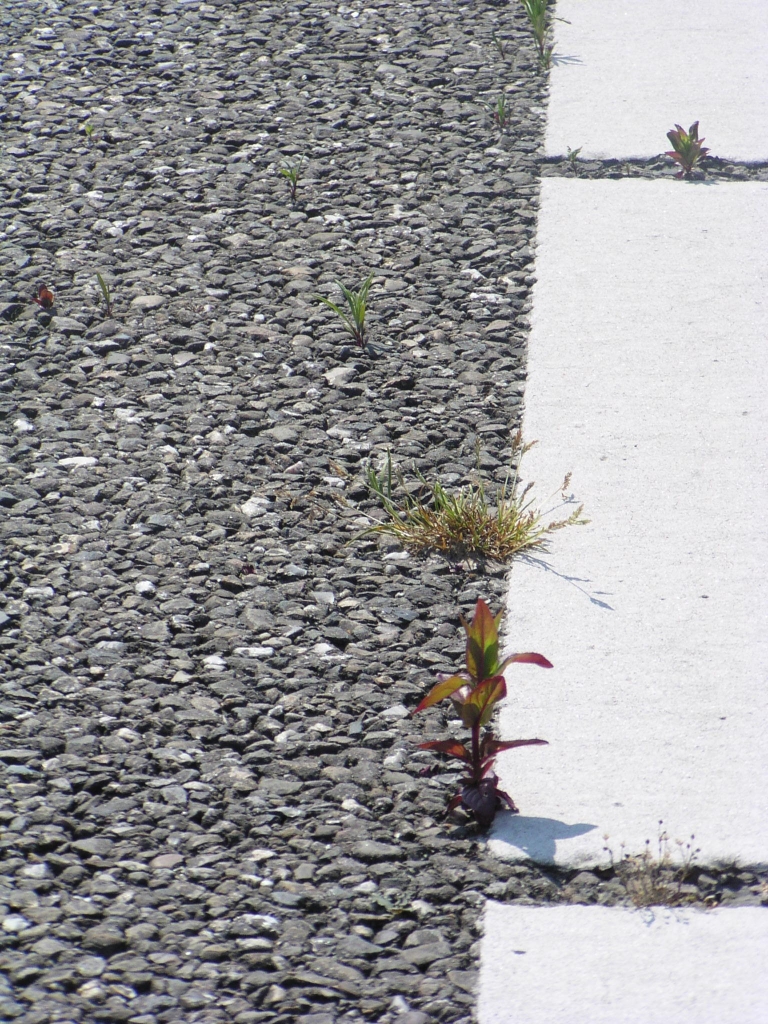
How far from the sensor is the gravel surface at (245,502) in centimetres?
220

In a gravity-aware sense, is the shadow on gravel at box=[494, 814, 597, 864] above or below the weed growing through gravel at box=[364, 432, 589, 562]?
below

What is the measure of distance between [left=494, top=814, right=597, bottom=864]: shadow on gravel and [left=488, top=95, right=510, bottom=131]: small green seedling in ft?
12.9

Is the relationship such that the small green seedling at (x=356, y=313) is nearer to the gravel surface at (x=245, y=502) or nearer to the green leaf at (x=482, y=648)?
the gravel surface at (x=245, y=502)

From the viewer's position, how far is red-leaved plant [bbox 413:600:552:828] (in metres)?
2.41

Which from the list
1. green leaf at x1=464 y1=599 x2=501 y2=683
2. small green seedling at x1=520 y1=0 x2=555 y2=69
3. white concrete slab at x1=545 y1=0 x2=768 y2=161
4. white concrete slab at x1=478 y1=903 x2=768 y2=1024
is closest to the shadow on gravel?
white concrete slab at x1=478 y1=903 x2=768 y2=1024

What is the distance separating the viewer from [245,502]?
3418 millimetres

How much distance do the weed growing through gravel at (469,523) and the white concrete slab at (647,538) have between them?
0.07 metres

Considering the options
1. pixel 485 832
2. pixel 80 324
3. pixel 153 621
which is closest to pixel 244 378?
pixel 80 324

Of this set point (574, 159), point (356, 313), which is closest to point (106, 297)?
point (356, 313)

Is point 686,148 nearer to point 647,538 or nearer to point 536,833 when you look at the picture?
point 647,538

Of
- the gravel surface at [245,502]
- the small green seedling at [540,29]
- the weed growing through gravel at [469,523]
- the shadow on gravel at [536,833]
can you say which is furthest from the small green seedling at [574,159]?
the shadow on gravel at [536,833]

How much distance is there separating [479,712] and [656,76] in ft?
15.0

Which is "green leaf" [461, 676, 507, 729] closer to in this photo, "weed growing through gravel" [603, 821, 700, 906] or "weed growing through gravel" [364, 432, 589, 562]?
"weed growing through gravel" [603, 821, 700, 906]

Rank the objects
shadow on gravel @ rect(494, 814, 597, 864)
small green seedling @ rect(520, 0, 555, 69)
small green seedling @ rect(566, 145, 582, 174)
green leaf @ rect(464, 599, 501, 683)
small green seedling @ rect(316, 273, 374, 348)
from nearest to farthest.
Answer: shadow on gravel @ rect(494, 814, 597, 864), green leaf @ rect(464, 599, 501, 683), small green seedling @ rect(316, 273, 374, 348), small green seedling @ rect(566, 145, 582, 174), small green seedling @ rect(520, 0, 555, 69)
